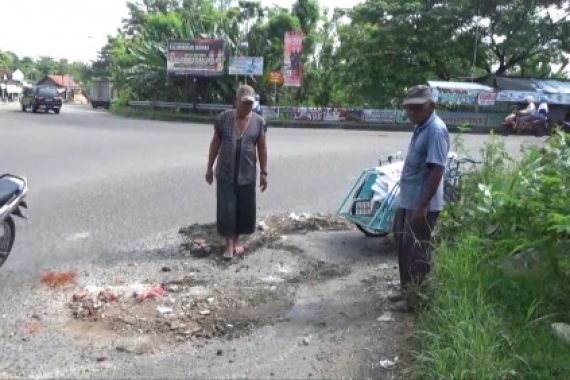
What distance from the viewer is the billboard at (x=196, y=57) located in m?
30.7

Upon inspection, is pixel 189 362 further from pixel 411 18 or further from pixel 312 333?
pixel 411 18

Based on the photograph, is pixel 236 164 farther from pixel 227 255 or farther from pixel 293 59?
pixel 293 59

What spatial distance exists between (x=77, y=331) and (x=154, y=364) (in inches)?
31.4

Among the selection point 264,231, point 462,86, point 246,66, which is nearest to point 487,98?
point 462,86

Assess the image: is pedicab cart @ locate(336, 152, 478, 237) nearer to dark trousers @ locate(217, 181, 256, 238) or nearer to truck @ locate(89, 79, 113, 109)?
dark trousers @ locate(217, 181, 256, 238)

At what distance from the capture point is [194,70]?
31078mm

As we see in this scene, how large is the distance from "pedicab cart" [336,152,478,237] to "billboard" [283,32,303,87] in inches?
937

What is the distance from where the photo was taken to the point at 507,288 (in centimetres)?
391

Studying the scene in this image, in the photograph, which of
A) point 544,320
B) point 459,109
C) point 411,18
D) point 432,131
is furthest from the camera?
point 411,18

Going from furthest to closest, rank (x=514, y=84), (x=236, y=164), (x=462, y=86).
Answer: (x=514, y=84) < (x=462, y=86) < (x=236, y=164)

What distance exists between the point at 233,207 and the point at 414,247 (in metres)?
2.13

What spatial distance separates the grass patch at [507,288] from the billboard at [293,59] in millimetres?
25646

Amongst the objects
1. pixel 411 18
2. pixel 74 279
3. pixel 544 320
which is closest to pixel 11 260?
pixel 74 279

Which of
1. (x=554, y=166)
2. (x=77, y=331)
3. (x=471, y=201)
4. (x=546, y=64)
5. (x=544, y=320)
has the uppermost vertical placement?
(x=546, y=64)
